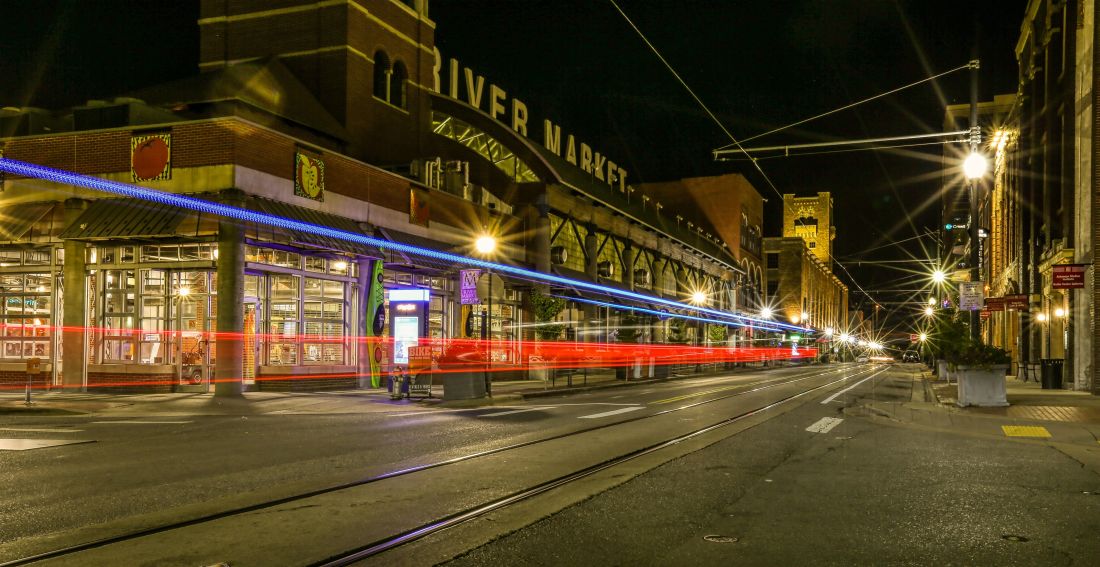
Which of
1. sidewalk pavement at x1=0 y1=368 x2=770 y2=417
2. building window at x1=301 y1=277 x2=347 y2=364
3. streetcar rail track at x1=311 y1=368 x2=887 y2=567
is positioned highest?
building window at x1=301 y1=277 x2=347 y2=364

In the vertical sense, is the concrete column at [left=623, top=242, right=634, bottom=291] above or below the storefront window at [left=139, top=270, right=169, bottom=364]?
above

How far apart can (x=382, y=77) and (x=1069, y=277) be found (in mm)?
24590

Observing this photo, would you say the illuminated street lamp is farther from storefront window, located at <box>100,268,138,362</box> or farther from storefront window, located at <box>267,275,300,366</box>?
storefront window, located at <box>100,268,138,362</box>

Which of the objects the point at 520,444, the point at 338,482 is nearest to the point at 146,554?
the point at 338,482

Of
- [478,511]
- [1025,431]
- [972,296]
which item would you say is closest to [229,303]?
[478,511]

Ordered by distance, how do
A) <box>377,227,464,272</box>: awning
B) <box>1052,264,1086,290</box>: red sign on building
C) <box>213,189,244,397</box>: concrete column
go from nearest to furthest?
<box>213,189,244,397</box>: concrete column → <box>1052,264,1086,290</box>: red sign on building → <box>377,227,464,272</box>: awning

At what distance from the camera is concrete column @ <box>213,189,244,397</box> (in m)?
23.5

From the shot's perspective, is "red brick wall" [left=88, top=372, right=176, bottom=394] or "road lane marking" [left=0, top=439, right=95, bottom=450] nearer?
"road lane marking" [left=0, top=439, right=95, bottom=450]

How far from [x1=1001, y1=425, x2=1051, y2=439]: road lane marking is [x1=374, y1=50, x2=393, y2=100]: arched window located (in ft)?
82.8

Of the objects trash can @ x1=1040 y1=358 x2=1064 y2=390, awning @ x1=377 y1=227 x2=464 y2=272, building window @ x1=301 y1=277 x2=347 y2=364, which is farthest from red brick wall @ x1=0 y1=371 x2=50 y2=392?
trash can @ x1=1040 y1=358 x2=1064 y2=390

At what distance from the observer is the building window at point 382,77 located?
33.8 meters

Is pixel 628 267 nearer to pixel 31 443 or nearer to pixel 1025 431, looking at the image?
pixel 1025 431

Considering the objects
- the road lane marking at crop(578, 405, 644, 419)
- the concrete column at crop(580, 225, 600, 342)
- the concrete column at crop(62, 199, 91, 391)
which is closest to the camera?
the road lane marking at crop(578, 405, 644, 419)

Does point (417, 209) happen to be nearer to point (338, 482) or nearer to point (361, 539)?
point (338, 482)
